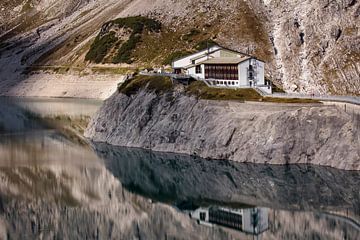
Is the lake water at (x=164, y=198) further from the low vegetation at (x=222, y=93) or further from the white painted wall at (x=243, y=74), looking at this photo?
the white painted wall at (x=243, y=74)

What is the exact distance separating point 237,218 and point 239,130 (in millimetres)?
25765

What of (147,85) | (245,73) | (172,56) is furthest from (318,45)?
(147,85)

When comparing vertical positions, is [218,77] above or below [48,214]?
above

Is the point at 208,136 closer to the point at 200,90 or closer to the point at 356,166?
the point at 200,90

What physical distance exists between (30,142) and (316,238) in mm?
74973

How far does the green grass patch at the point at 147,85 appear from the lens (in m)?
119

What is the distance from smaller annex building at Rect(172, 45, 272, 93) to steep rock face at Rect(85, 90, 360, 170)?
28.3ft

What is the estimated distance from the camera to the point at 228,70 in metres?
117

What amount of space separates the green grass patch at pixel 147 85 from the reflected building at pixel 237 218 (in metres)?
41.7

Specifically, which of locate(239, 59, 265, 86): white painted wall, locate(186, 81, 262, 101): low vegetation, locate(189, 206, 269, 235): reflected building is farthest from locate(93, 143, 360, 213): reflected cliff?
locate(239, 59, 265, 86): white painted wall

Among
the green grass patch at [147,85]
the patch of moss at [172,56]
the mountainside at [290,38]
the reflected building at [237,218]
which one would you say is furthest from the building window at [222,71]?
the patch of moss at [172,56]

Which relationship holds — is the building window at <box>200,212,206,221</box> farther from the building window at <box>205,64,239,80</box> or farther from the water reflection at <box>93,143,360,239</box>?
the building window at <box>205,64,239,80</box>

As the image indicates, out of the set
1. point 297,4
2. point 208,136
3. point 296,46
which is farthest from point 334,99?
point 297,4

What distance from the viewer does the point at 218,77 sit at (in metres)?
120
